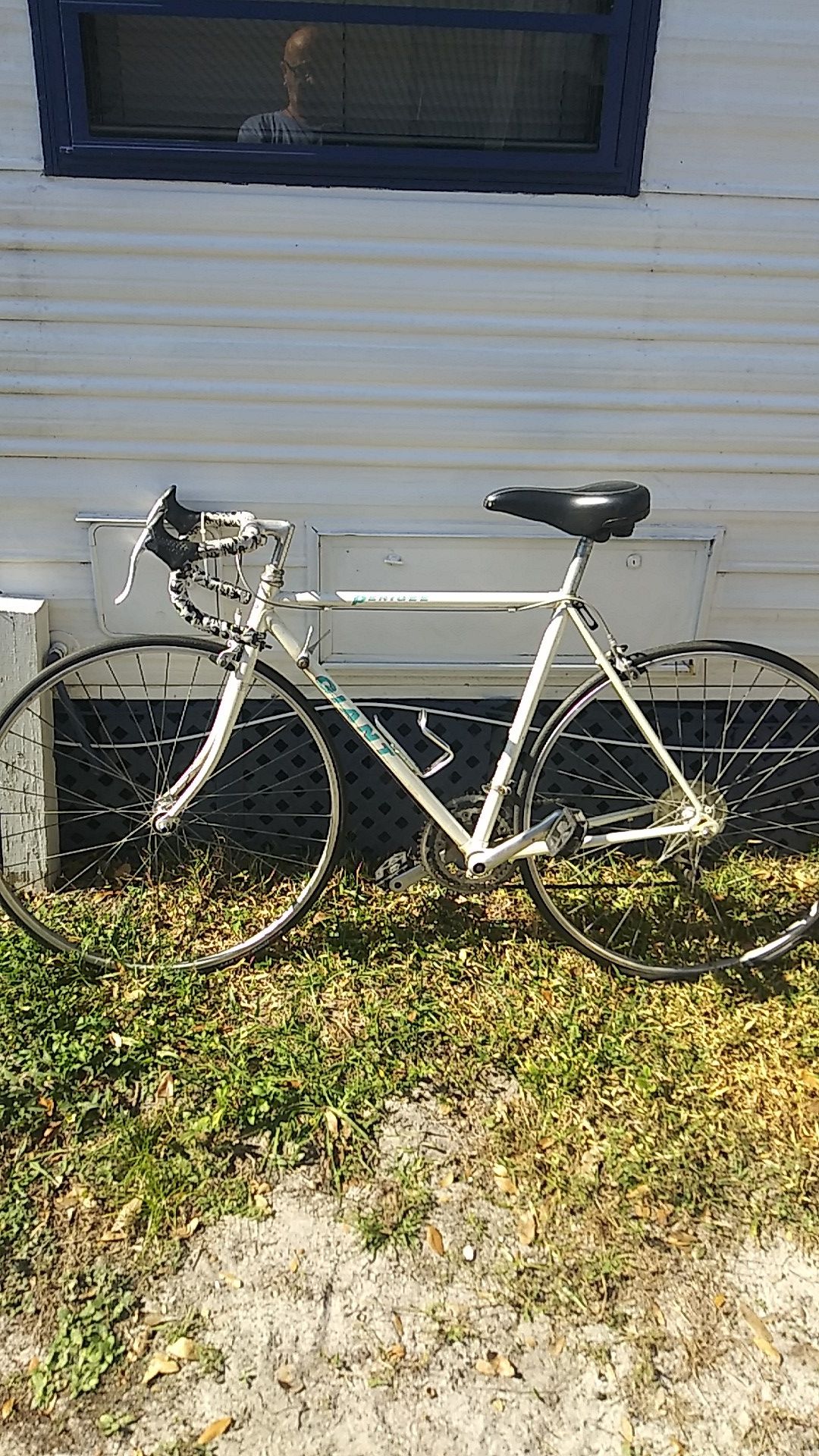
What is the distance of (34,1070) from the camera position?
266 cm

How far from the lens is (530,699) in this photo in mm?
2799

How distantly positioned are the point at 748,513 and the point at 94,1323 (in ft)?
9.02

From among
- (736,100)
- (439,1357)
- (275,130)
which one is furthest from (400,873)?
(736,100)

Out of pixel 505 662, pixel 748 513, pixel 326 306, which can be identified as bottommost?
pixel 505 662

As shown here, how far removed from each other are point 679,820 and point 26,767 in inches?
78.8

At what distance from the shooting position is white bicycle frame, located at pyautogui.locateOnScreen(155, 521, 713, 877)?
2723mm

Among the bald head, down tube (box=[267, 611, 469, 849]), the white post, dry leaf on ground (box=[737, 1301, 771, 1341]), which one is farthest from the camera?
the white post

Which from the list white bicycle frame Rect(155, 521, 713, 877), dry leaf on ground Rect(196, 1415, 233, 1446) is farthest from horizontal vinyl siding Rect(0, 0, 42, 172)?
dry leaf on ground Rect(196, 1415, 233, 1446)

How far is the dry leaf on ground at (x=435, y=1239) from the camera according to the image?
91.0 inches

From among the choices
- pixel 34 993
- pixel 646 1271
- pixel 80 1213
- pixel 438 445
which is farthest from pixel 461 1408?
pixel 438 445

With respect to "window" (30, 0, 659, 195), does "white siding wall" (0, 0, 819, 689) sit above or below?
below

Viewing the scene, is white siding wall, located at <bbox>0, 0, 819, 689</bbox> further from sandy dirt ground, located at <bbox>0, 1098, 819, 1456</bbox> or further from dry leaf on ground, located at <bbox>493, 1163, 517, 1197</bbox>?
sandy dirt ground, located at <bbox>0, 1098, 819, 1456</bbox>

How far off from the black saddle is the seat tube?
0.05 m

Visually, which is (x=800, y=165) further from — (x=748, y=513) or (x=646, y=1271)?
(x=646, y=1271)
